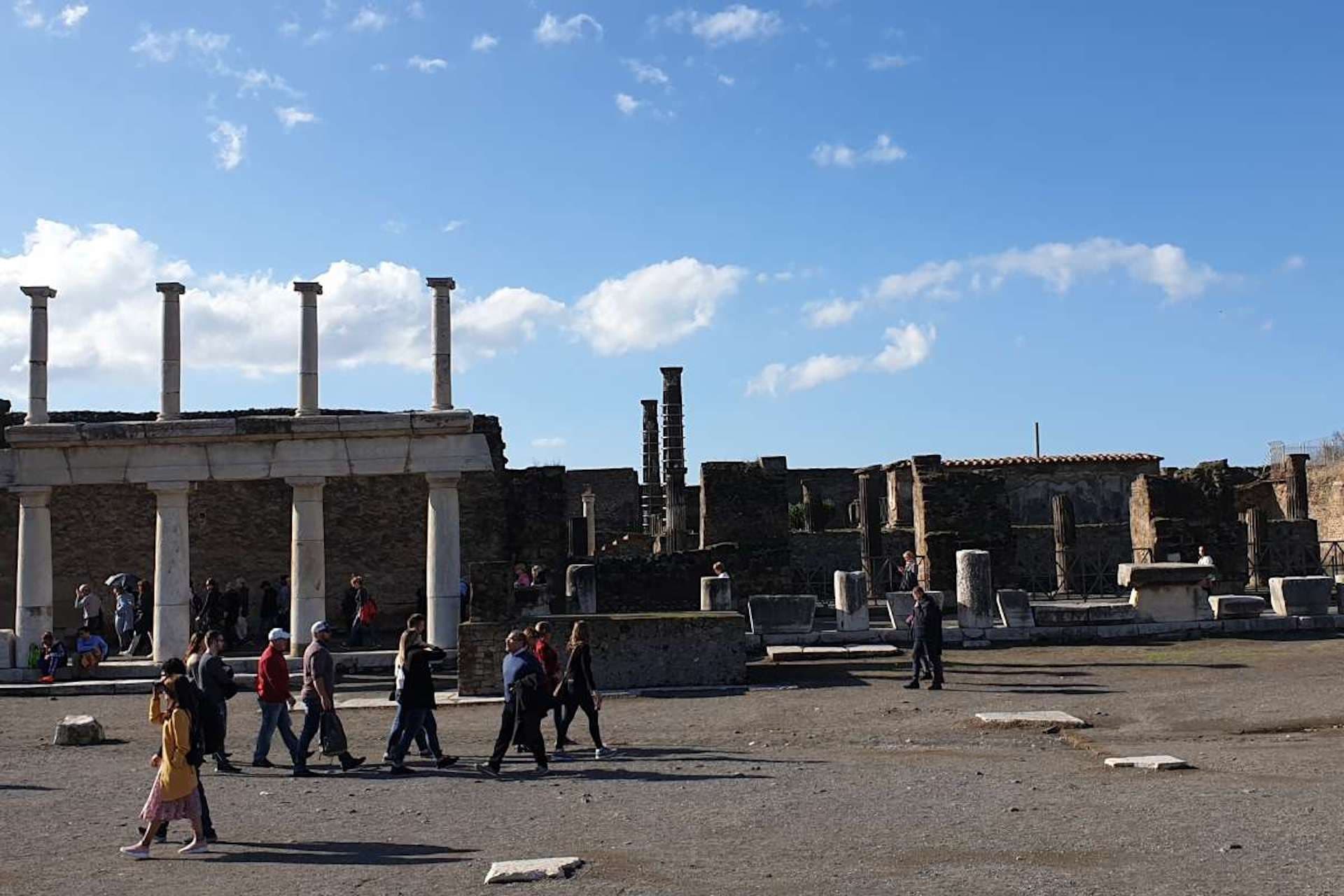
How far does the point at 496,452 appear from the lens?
29172 mm

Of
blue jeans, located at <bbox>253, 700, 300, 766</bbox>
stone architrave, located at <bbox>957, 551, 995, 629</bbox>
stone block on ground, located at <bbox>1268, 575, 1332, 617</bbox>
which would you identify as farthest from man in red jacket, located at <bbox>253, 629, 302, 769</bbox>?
stone block on ground, located at <bbox>1268, 575, 1332, 617</bbox>

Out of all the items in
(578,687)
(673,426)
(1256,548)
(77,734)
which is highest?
(673,426)

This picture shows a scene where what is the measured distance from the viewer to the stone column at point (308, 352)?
70.4 feet

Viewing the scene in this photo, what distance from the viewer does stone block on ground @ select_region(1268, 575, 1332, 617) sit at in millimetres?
22531

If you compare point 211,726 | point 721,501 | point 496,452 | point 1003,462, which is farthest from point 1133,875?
point 1003,462

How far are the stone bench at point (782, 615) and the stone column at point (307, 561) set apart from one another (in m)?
6.63

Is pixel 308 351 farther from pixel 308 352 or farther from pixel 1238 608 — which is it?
pixel 1238 608

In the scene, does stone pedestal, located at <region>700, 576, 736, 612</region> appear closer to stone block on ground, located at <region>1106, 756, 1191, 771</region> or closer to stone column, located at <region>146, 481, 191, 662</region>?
stone column, located at <region>146, 481, 191, 662</region>

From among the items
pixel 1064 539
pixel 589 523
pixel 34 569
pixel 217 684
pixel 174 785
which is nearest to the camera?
pixel 174 785

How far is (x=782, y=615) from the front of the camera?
21922 mm

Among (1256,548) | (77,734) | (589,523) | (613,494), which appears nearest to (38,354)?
(77,734)

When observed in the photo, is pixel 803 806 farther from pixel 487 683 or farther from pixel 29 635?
pixel 29 635

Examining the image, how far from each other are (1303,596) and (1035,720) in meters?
10.8

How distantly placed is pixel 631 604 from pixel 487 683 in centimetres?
817
